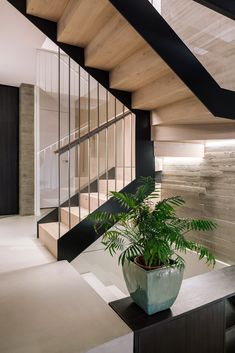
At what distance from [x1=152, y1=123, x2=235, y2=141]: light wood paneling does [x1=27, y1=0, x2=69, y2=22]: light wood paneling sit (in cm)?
138

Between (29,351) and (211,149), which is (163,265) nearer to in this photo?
(29,351)

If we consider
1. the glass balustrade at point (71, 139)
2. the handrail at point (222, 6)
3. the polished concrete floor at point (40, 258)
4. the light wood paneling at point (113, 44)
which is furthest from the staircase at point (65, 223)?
the handrail at point (222, 6)

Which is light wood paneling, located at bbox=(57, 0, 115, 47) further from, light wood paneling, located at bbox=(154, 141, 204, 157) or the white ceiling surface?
light wood paneling, located at bbox=(154, 141, 204, 157)

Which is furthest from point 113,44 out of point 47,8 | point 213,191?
point 213,191

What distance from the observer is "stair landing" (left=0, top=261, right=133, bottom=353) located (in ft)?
4.30

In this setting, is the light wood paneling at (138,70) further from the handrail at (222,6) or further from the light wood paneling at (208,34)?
the light wood paneling at (208,34)

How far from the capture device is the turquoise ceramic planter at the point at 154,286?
1493mm

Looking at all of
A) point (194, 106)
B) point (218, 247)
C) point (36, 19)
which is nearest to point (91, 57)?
point (36, 19)

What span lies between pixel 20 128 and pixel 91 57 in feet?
11.0

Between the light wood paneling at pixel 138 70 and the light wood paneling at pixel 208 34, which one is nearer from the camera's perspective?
the light wood paneling at pixel 138 70

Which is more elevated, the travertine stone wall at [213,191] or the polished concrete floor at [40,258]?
the travertine stone wall at [213,191]

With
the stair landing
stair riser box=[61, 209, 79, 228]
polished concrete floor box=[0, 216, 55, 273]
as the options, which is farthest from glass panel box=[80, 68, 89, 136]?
the stair landing

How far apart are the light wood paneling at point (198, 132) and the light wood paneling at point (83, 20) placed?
1.13m

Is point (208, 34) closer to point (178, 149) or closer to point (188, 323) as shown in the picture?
point (178, 149)
